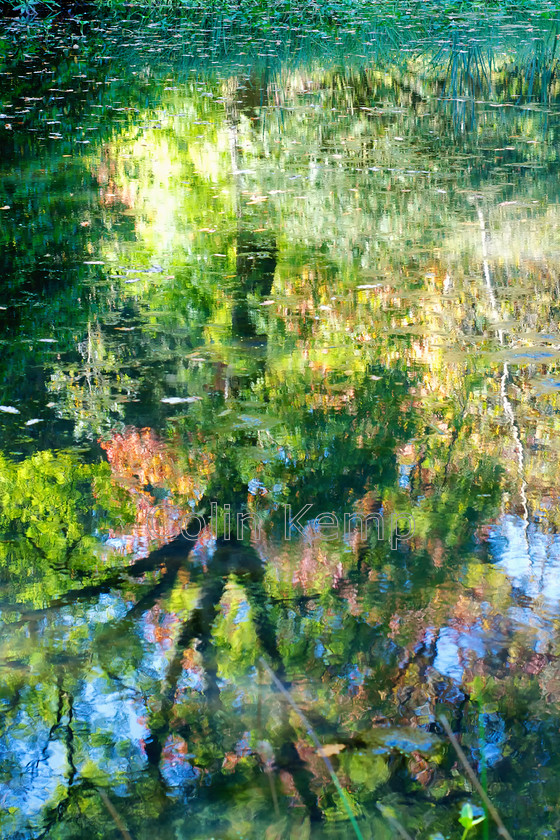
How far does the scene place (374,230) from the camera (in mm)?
7406

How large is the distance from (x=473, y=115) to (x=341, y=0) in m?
18.9

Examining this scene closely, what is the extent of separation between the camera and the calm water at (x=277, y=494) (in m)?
2.57

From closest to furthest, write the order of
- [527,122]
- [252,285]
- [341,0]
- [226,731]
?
[226,731], [252,285], [527,122], [341,0]

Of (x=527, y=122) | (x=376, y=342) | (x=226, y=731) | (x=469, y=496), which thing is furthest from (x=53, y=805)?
(x=527, y=122)

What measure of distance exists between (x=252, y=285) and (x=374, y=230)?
1524 millimetres

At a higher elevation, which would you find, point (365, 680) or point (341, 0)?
point (341, 0)

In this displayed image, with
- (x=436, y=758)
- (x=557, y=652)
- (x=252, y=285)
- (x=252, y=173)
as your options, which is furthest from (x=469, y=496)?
(x=252, y=173)

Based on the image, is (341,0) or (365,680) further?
(341,0)

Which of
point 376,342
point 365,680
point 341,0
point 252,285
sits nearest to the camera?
point 365,680

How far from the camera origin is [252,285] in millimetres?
6348

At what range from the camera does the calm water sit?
2.57m

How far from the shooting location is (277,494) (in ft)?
13.1

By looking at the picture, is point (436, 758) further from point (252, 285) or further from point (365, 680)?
point (252, 285)

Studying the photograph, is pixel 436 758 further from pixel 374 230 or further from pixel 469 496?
pixel 374 230
